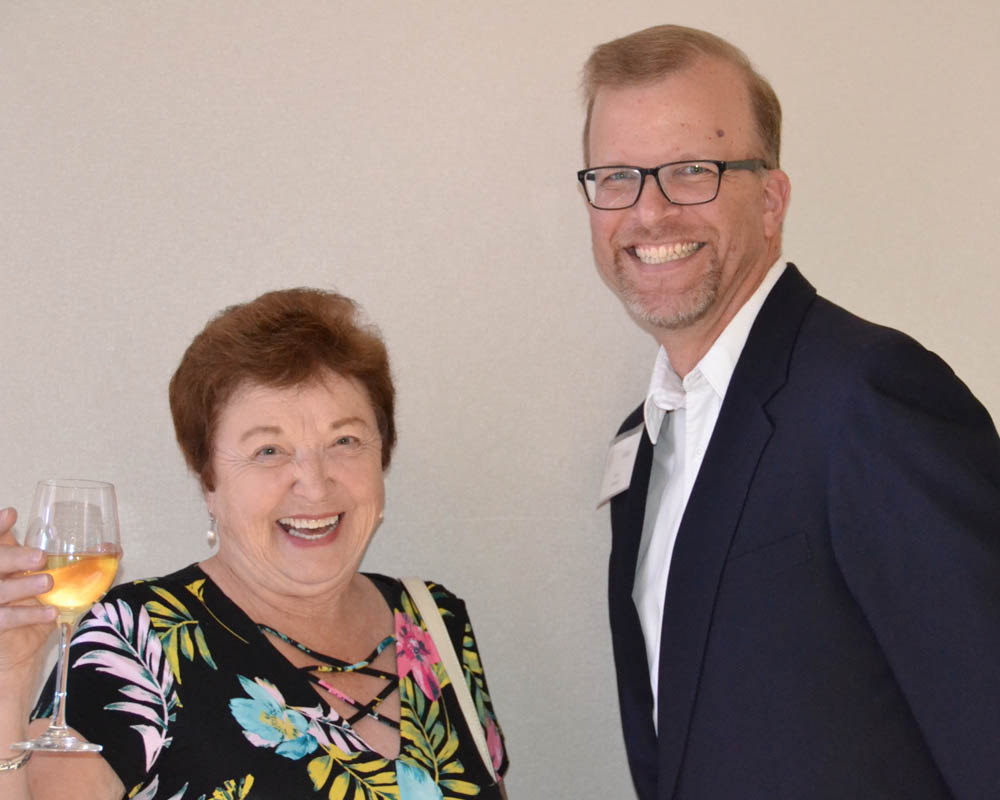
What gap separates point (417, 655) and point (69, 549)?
0.84 m

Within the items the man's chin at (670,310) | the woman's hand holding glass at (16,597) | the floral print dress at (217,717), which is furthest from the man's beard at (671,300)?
the woman's hand holding glass at (16,597)

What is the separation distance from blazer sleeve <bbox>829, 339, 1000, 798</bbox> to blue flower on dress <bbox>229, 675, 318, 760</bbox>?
1.00 metres

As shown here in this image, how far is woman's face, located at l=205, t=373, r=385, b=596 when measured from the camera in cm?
205

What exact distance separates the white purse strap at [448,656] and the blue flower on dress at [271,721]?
1.22ft

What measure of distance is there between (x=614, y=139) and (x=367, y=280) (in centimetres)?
81

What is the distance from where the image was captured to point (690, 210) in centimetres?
209

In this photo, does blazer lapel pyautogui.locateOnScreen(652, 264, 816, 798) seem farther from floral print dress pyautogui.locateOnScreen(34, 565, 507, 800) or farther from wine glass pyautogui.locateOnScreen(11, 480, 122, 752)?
wine glass pyautogui.locateOnScreen(11, 480, 122, 752)

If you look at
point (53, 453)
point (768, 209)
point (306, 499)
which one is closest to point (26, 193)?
point (53, 453)

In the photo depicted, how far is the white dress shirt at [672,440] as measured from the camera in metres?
2.08

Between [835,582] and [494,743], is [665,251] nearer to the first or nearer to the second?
[835,582]

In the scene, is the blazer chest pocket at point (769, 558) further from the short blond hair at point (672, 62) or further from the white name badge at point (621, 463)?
the short blond hair at point (672, 62)

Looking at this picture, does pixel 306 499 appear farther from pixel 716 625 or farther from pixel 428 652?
pixel 716 625

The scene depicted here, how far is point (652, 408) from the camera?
2.33 metres

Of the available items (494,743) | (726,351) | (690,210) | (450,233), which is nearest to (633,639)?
(494,743)
